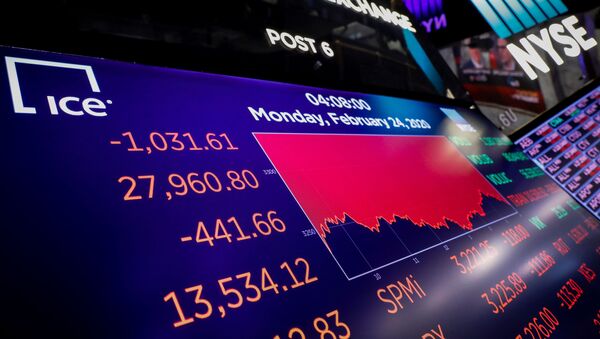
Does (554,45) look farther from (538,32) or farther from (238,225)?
(238,225)

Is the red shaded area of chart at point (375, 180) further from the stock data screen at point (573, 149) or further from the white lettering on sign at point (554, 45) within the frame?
the white lettering on sign at point (554, 45)

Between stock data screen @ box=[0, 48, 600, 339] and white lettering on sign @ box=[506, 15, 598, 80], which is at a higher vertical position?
white lettering on sign @ box=[506, 15, 598, 80]

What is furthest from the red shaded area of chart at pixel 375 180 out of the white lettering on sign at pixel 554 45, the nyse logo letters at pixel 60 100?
the white lettering on sign at pixel 554 45

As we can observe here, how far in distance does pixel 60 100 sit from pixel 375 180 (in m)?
1.31

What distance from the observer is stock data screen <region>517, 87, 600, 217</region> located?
294cm

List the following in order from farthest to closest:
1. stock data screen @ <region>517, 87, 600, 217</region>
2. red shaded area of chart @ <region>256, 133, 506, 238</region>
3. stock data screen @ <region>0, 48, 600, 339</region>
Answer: stock data screen @ <region>517, 87, 600, 217</region>
red shaded area of chart @ <region>256, 133, 506, 238</region>
stock data screen @ <region>0, 48, 600, 339</region>

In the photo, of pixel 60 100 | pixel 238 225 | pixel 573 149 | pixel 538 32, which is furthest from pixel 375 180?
pixel 538 32

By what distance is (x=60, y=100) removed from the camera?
1.11 meters

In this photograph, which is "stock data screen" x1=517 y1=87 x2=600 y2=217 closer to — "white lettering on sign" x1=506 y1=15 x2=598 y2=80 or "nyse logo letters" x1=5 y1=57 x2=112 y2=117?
"white lettering on sign" x1=506 y1=15 x2=598 y2=80

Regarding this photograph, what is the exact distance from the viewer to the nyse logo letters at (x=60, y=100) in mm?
1040

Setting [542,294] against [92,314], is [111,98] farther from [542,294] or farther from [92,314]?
[542,294]

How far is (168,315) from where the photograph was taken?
2.75ft

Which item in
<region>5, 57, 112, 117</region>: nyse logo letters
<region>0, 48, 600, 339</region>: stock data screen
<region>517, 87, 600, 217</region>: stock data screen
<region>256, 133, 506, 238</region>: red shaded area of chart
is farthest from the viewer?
<region>517, 87, 600, 217</region>: stock data screen

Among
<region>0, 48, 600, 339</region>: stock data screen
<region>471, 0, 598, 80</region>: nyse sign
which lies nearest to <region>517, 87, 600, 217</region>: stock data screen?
<region>471, 0, 598, 80</region>: nyse sign
